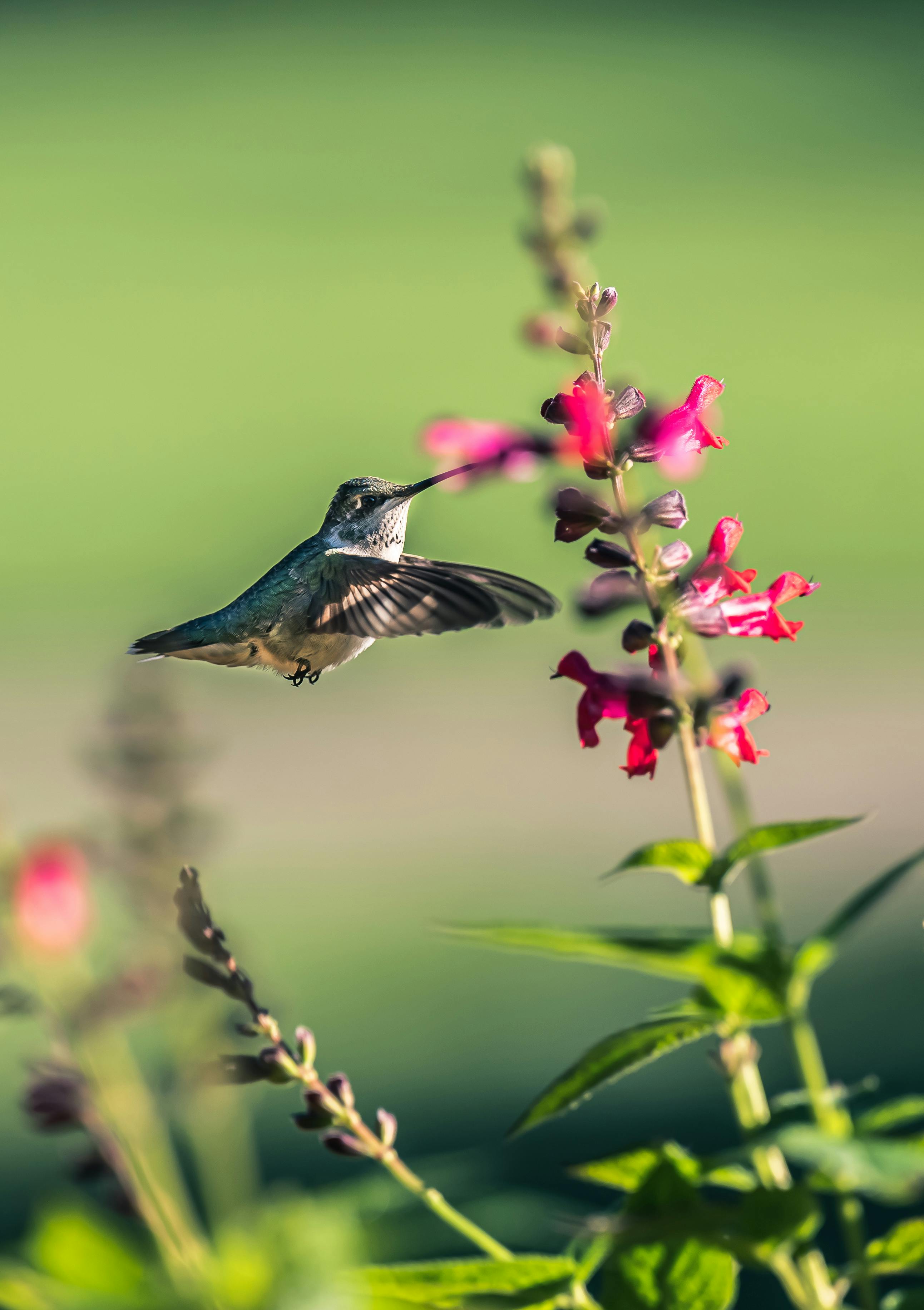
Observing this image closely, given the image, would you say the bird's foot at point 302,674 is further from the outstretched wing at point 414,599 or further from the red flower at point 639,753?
the red flower at point 639,753

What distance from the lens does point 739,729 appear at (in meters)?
1.29

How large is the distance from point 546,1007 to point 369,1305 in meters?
4.37

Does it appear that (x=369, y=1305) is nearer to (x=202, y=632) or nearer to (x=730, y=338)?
(x=202, y=632)

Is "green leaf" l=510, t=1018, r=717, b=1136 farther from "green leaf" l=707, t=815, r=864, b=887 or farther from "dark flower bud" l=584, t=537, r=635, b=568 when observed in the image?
→ "dark flower bud" l=584, t=537, r=635, b=568

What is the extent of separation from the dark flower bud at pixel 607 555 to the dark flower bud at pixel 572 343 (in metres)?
0.18


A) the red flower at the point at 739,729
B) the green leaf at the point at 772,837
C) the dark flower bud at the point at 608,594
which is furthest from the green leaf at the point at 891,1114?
Result: the dark flower bud at the point at 608,594

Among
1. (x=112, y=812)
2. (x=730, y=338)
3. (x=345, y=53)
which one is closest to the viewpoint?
(x=112, y=812)

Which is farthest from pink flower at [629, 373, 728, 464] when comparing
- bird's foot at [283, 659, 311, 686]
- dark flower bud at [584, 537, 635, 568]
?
bird's foot at [283, 659, 311, 686]

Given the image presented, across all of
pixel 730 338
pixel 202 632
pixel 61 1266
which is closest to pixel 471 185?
pixel 730 338

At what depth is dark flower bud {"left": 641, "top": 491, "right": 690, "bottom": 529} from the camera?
121 cm

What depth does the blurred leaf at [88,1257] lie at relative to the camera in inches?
26.5

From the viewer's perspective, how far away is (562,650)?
7.70m

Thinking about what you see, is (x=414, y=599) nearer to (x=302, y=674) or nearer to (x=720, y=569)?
(x=302, y=674)

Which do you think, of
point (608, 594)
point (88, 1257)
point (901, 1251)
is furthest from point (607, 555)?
point (88, 1257)
